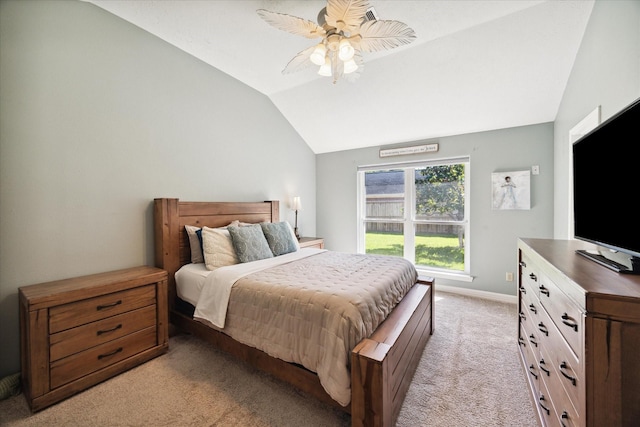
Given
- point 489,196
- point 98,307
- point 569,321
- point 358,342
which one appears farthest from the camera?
point 489,196

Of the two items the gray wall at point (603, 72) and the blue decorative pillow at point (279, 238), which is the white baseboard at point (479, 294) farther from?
the blue decorative pillow at point (279, 238)

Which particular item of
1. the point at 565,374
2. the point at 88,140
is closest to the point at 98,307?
the point at 88,140

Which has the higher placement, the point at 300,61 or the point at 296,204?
the point at 300,61

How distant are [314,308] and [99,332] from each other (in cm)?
157

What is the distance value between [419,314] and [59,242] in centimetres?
282

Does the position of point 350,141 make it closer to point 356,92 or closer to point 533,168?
point 356,92

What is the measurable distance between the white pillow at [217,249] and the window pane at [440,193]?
9.52ft

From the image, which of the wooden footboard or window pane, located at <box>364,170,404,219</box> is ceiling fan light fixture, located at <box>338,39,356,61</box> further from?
window pane, located at <box>364,170,404,219</box>

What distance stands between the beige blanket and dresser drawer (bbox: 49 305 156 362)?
719 mm

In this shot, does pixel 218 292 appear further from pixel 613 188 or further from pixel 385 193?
pixel 385 193

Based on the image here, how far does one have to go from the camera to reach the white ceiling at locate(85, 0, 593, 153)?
202cm

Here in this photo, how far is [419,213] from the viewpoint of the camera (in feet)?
13.1

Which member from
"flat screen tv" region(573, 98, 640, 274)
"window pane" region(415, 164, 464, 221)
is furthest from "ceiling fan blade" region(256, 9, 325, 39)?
"window pane" region(415, 164, 464, 221)

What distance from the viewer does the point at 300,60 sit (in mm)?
2039
